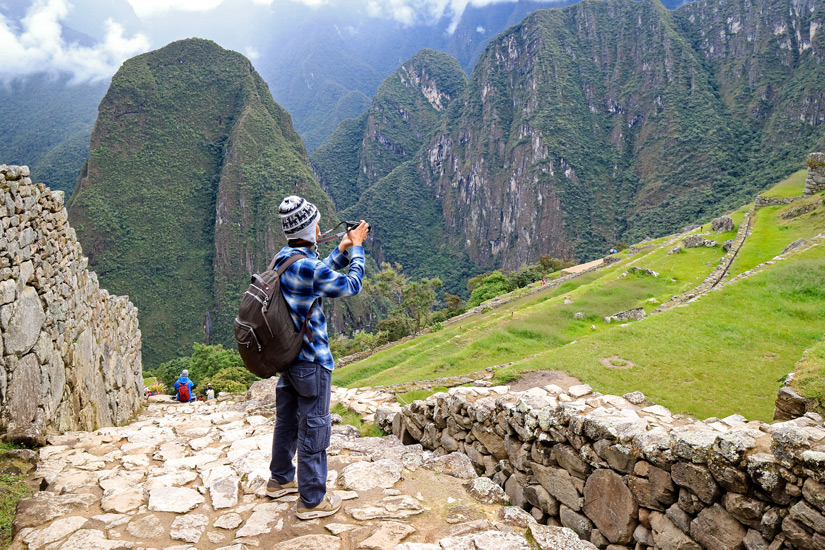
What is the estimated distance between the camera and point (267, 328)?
10.4ft

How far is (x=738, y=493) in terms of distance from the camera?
9.70 feet

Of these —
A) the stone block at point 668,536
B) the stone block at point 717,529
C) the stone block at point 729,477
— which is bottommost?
the stone block at point 668,536

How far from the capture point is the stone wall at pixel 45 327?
210 inches

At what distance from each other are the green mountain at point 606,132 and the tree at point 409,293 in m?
89.9

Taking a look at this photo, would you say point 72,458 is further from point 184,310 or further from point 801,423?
point 184,310

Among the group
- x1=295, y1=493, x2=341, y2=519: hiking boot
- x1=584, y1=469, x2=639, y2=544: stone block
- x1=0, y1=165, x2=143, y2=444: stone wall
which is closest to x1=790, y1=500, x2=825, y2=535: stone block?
x1=584, y1=469, x2=639, y2=544: stone block

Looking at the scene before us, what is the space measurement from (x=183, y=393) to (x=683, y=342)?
43.9 feet

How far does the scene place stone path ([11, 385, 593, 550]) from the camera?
312 centimetres

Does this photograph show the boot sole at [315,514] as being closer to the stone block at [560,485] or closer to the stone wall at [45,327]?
the stone block at [560,485]

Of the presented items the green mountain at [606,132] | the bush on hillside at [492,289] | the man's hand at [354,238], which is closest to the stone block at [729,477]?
the man's hand at [354,238]

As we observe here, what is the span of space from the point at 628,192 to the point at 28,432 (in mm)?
159483

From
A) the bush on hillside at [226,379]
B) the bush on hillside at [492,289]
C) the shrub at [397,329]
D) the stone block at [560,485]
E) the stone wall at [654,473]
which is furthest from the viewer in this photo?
the bush on hillside at [492,289]

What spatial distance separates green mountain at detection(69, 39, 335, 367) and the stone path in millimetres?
93539

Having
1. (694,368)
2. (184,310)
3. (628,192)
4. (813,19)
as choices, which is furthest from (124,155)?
(813,19)
